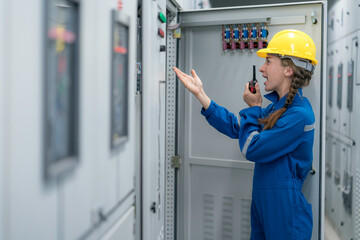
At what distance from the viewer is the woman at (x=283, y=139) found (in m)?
1.73

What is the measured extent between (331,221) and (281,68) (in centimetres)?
279

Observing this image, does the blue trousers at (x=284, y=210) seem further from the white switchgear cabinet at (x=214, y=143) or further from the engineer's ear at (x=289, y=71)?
the engineer's ear at (x=289, y=71)

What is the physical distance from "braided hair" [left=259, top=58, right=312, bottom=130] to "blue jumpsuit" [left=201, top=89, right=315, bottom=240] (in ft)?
0.10

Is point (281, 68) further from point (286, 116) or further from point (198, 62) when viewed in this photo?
point (198, 62)

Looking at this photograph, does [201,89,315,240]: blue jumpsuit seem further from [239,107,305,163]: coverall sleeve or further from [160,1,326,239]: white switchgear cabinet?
[160,1,326,239]: white switchgear cabinet

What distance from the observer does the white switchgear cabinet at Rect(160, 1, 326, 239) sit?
2.04m

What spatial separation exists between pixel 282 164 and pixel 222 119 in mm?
436

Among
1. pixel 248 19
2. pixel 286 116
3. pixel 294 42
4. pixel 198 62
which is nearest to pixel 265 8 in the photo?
pixel 248 19

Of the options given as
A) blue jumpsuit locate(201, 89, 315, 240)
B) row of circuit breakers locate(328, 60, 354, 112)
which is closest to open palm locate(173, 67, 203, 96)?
blue jumpsuit locate(201, 89, 315, 240)

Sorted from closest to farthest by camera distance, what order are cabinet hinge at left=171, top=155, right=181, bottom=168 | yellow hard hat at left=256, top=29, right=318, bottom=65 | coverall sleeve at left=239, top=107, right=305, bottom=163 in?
1. coverall sleeve at left=239, top=107, right=305, bottom=163
2. yellow hard hat at left=256, top=29, right=318, bottom=65
3. cabinet hinge at left=171, top=155, right=181, bottom=168

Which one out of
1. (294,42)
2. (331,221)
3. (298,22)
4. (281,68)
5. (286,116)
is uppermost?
(298,22)

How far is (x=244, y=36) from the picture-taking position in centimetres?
210

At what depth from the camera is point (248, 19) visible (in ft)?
6.75

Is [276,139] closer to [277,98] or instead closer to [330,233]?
[277,98]
